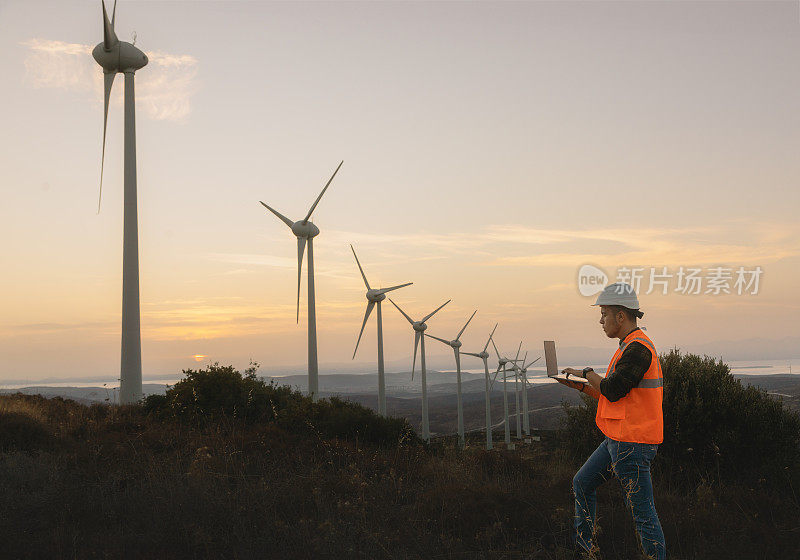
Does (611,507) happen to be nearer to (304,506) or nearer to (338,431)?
(304,506)

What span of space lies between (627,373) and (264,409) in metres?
11.6

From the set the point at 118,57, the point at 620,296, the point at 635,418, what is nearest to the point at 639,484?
the point at 635,418

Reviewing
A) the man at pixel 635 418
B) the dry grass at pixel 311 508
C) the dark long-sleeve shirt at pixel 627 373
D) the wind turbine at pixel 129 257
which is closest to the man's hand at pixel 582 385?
the man at pixel 635 418

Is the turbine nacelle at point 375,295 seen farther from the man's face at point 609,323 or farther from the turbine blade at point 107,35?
the man's face at point 609,323

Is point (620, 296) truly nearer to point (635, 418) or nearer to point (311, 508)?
point (635, 418)

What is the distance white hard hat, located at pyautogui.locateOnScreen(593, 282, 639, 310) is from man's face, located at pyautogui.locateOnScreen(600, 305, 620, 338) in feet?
0.29

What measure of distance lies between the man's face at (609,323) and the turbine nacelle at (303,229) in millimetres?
28510

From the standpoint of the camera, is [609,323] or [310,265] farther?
[310,265]

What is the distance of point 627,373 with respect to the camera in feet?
18.1

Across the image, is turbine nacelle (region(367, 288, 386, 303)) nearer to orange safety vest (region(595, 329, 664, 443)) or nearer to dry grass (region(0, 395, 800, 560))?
dry grass (region(0, 395, 800, 560))

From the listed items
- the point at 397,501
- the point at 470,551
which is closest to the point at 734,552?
the point at 470,551

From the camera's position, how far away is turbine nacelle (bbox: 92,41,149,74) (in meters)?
23.9

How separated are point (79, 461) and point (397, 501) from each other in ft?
16.4

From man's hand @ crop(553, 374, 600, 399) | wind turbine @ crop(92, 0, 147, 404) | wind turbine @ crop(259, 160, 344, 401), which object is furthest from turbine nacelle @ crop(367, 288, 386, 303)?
man's hand @ crop(553, 374, 600, 399)
